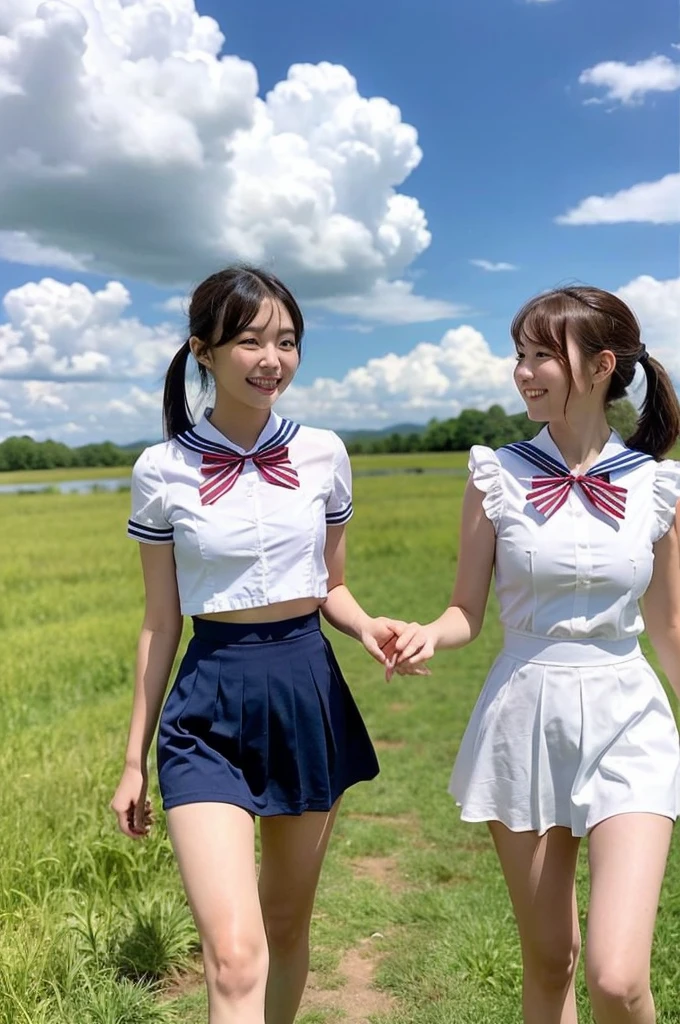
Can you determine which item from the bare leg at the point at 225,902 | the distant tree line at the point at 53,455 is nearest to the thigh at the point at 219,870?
the bare leg at the point at 225,902

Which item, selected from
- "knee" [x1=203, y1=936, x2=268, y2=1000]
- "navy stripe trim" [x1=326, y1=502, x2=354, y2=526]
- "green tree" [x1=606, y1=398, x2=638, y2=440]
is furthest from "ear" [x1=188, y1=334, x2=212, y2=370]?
"knee" [x1=203, y1=936, x2=268, y2=1000]

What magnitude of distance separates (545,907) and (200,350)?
1.60m

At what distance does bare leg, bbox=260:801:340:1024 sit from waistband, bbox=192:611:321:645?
1.53 ft

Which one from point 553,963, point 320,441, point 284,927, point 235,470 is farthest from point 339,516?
point 553,963

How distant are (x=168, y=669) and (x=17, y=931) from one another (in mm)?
1401

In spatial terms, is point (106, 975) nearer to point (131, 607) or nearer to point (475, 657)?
point (475, 657)

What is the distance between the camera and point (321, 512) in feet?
7.41

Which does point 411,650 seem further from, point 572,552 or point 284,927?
point 284,927

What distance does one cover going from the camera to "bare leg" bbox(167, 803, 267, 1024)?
1.73 meters

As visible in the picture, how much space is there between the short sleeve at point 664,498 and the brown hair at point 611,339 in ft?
0.37

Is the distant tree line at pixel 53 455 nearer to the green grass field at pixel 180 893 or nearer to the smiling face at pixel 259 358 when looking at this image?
the green grass field at pixel 180 893

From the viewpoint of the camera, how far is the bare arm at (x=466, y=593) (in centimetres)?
216

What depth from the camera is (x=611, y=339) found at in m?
2.17

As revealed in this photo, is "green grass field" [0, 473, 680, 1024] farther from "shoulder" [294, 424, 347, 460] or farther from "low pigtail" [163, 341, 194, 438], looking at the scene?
"shoulder" [294, 424, 347, 460]
